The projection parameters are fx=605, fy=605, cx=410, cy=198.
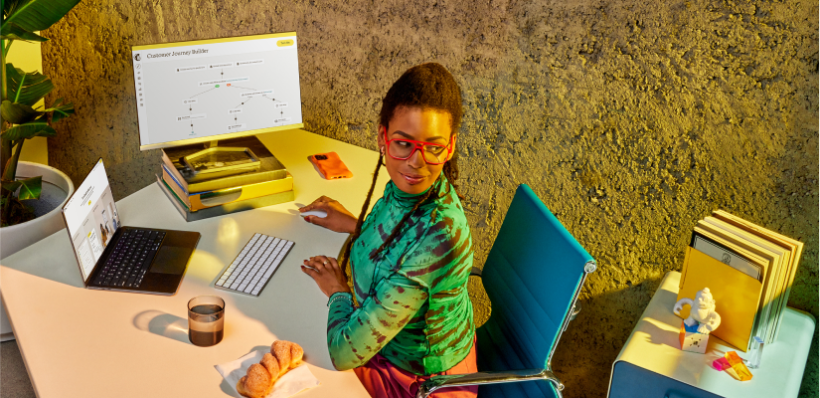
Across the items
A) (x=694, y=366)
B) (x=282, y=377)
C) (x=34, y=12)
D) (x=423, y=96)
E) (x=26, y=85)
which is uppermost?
(x=34, y=12)

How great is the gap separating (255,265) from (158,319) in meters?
0.34

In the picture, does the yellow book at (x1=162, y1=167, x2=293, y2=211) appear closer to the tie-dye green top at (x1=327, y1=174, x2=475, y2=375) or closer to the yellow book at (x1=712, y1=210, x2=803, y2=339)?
the tie-dye green top at (x1=327, y1=174, x2=475, y2=375)

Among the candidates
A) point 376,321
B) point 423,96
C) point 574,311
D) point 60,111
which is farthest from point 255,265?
point 60,111

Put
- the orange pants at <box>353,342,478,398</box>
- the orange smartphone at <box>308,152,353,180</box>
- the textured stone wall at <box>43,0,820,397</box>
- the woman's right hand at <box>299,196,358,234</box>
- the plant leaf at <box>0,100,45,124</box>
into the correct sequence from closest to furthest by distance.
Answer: the orange pants at <box>353,342,478,398</box> → the textured stone wall at <box>43,0,820,397</box> → the woman's right hand at <box>299,196,358,234</box> → the plant leaf at <box>0,100,45,124</box> → the orange smartphone at <box>308,152,353,180</box>

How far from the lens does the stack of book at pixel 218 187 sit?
2.13 m

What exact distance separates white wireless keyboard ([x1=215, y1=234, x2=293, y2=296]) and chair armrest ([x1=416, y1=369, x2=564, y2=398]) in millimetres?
590

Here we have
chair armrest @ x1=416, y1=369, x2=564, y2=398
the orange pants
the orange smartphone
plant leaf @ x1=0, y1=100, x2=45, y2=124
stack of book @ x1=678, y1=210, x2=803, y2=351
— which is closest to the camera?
chair armrest @ x1=416, y1=369, x2=564, y2=398

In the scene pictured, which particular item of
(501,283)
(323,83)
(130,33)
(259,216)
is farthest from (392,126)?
(130,33)

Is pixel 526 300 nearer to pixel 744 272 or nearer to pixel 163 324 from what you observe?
pixel 744 272

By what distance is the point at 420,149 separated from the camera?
1.46 meters

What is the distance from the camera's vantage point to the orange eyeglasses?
1462 millimetres

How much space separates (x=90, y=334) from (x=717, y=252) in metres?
1.78

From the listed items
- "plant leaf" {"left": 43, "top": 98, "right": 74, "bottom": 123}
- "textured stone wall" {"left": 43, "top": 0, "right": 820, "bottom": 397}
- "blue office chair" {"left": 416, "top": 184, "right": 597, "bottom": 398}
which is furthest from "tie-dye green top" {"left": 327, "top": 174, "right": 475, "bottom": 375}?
"plant leaf" {"left": 43, "top": 98, "right": 74, "bottom": 123}

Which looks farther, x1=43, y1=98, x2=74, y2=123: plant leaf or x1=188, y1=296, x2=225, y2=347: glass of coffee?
x1=43, y1=98, x2=74, y2=123: plant leaf
